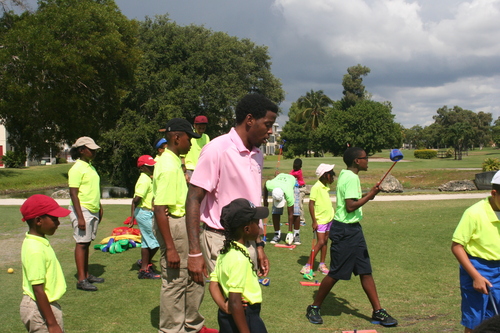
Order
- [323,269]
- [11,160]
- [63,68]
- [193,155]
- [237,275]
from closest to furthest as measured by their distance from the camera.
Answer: [237,275], [193,155], [323,269], [63,68], [11,160]

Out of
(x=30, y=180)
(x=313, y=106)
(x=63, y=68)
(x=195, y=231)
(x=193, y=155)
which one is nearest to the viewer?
(x=195, y=231)

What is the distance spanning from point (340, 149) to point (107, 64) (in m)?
55.3

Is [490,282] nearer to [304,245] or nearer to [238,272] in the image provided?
[238,272]

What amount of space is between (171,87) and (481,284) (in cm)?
3026

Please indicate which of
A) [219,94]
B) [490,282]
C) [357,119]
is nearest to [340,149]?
[357,119]

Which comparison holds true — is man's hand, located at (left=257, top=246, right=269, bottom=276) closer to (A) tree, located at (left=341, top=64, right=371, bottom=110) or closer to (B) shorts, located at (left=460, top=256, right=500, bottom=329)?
(B) shorts, located at (left=460, top=256, right=500, bottom=329)

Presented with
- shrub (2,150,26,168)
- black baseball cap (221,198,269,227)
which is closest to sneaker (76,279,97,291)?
black baseball cap (221,198,269,227)

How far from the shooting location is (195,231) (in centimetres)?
345

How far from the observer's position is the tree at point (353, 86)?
77750 millimetres

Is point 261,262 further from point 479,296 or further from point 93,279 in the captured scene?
point 93,279

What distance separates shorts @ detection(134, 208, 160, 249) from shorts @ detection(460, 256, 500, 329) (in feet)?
14.6

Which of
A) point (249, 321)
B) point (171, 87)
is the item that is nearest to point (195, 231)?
point (249, 321)

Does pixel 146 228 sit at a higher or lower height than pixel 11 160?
lower

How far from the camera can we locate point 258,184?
11.8ft
